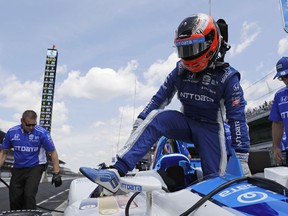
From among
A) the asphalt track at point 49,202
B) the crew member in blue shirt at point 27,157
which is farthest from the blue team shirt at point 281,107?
the crew member in blue shirt at point 27,157

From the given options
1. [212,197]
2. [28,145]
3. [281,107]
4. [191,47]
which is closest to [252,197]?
[212,197]

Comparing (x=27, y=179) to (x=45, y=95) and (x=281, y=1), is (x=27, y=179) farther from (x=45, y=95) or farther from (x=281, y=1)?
(x=45, y=95)

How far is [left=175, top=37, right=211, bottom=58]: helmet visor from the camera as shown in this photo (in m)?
2.64

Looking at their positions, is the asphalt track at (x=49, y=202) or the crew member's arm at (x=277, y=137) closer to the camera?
the crew member's arm at (x=277, y=137)

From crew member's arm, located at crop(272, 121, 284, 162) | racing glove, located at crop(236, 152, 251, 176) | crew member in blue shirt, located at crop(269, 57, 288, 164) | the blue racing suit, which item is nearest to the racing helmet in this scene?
the blue racing suit

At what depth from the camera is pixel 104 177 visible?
83.7 inches

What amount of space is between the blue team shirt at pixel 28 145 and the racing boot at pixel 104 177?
11.7 ft

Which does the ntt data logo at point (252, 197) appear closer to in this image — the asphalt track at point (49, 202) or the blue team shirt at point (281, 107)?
the blue team shirt at point (281, 107)

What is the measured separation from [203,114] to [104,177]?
4.19 ft

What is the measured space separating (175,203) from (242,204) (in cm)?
41

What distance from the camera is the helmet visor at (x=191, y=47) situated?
264 centimetres

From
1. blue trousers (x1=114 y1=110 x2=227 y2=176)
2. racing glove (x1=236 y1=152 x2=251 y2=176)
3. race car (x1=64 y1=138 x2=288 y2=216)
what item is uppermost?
Answer: blue trousers (x1=114 y1=110 x2=227 y2=176)

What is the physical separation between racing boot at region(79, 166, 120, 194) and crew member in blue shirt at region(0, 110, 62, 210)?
11.3 feet

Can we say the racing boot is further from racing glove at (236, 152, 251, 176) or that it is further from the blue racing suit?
Result: racing glove at (236, 152, 251, 176)
